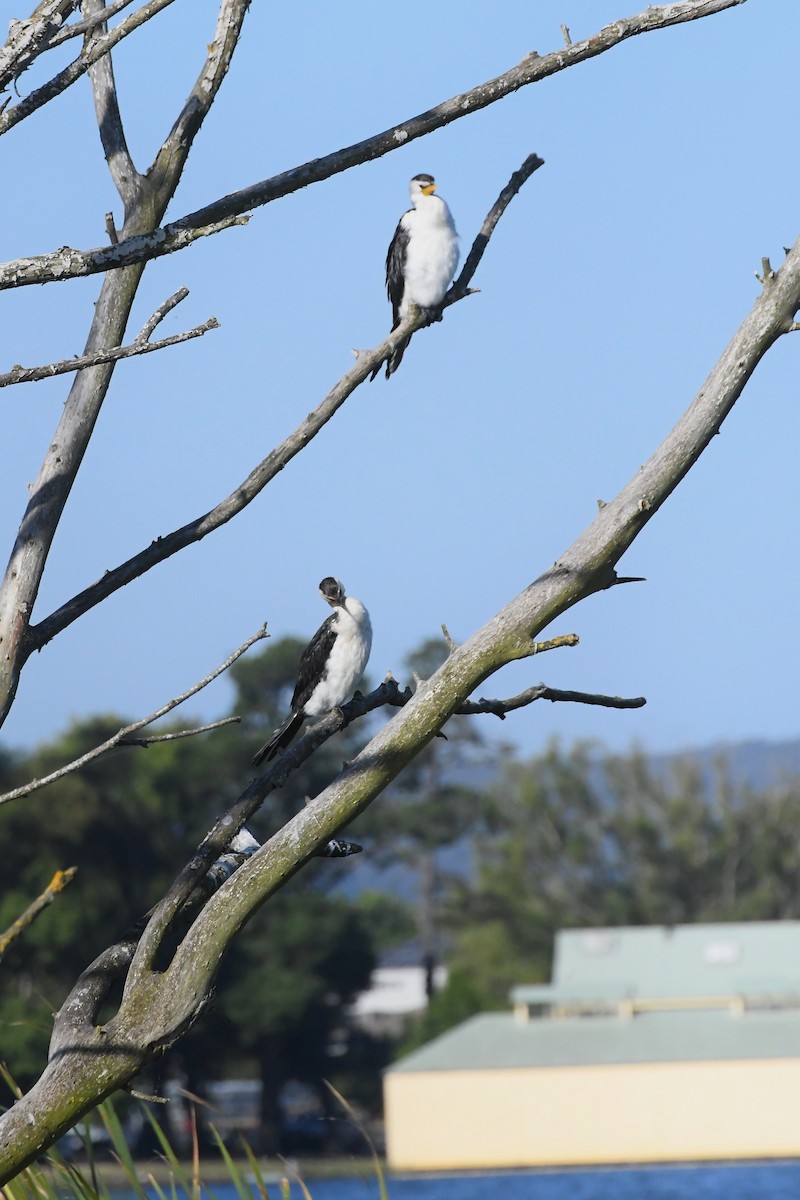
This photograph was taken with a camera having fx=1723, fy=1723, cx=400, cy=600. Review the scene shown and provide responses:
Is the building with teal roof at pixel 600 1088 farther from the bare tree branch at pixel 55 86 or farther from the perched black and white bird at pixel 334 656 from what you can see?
the bare tree branch at pixel 55 86

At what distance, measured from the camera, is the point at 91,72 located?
3.66 meters

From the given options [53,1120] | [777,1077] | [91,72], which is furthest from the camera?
[777,1077]

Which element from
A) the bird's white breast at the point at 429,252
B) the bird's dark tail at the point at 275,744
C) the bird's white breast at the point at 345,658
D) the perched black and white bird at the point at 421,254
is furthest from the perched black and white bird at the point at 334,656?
the bird's white breast at the point at 429,252

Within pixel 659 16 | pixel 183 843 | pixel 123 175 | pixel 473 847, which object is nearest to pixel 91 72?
pixel 123 175

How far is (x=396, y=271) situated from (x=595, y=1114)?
106ft

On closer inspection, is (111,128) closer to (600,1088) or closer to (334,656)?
(334,656)

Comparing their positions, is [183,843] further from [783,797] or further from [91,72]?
[91,72]

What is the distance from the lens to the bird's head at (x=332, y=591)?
6.62 meters

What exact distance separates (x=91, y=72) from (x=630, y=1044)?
37.2 meters

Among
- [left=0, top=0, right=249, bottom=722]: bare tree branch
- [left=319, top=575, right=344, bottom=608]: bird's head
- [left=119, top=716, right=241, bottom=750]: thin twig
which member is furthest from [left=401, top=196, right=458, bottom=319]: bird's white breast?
[left=119, top=716, right=241, bottom=750]: thin twig

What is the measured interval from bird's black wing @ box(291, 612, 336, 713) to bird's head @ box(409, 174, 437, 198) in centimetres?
310

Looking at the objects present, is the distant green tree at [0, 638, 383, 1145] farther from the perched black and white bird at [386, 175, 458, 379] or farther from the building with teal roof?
the perched black and white bird at [386, 175, 458, 379]

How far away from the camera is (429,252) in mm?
8250

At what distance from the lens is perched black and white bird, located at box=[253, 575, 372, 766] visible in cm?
645
